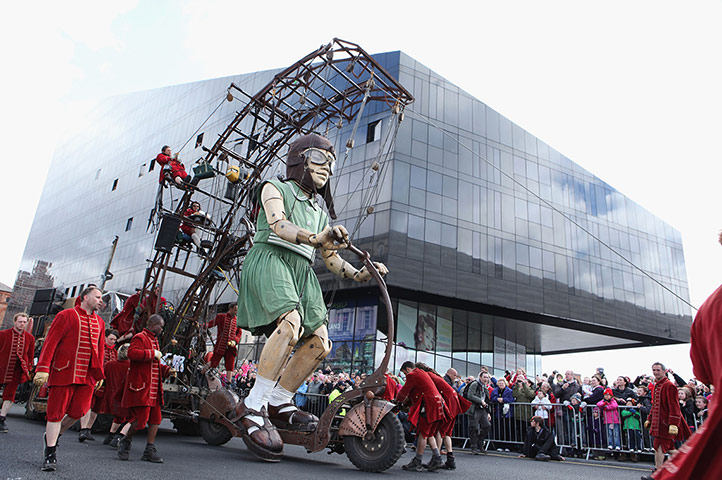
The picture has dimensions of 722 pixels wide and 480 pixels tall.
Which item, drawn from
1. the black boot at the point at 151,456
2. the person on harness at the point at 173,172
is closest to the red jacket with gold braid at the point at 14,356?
the person on harness at the point at 173,172

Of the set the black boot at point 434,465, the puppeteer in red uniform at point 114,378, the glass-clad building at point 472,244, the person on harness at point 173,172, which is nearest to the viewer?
the black boot at point 434,465

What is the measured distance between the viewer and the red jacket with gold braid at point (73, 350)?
443 cm

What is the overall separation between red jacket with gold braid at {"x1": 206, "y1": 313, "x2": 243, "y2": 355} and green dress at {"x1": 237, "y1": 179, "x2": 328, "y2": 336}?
15.0 feet

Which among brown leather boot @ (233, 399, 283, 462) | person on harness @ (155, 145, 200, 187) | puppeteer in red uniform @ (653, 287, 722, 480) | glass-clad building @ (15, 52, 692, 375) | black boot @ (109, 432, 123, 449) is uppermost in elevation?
glass-clad building @ (15, 52, 692, 375)

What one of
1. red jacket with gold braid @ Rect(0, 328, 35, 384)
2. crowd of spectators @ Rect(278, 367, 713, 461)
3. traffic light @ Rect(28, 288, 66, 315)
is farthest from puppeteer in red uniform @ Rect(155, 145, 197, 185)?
traffic light @ Rect(28, 288, 66, 315)

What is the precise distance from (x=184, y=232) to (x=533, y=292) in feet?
71.0

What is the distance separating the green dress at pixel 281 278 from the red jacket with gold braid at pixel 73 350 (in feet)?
4.47

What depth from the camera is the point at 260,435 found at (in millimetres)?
4422

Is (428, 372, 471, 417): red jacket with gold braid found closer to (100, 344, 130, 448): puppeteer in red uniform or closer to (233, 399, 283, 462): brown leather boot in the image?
(233, 399, 283, 462): brown leather boot

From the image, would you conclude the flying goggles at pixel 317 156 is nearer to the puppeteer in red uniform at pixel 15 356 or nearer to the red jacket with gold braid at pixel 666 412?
the puppeteer in red uniform at pixel 15 356

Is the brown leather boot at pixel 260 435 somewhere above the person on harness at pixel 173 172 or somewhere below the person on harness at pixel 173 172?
below

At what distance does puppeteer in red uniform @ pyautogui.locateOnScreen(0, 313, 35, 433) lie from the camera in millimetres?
7355

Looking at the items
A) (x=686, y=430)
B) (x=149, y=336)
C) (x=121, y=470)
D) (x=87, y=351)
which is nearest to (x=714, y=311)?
(x=121, y=470)

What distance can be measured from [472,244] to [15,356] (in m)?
20.6
